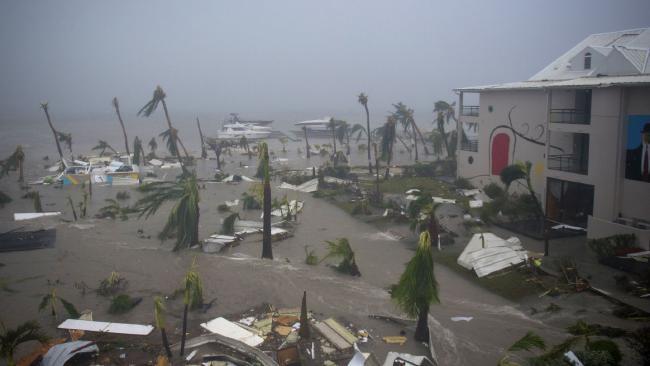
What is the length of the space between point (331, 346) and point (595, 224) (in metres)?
13.6

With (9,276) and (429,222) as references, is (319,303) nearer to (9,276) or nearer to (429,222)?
(429,222)

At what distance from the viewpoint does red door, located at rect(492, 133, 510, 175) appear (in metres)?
30.2

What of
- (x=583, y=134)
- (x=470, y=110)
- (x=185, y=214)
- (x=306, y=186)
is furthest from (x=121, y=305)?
(x=470, y=110)

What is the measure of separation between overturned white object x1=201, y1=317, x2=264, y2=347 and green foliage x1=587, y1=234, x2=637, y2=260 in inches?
509

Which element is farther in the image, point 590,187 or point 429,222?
point 590,187

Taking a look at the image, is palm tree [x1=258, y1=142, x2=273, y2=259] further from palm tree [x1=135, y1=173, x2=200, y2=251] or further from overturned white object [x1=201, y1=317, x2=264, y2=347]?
overturned white object [x1=201, y1=317, x2=264, y2=347]

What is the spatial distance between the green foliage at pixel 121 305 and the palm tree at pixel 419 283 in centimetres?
834

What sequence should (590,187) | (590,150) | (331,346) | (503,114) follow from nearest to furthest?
(331,346), (590,150), (590,187), (503,114)

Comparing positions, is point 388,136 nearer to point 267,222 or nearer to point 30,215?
point 267,222

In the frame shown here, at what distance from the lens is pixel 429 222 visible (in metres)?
21.6

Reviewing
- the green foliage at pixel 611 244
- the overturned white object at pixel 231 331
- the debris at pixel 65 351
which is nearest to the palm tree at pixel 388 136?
the green foliage at pixel 611 244

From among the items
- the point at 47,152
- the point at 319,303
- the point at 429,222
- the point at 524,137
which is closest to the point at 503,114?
the point at 524,137

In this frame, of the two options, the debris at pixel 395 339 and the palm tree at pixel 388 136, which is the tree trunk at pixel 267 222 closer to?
the debris at pixel 395 339

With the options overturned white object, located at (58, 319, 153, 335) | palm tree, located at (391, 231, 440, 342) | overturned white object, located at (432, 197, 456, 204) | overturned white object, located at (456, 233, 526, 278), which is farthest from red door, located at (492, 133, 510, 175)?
overturned white object, located at (58, 319, 153, 335)
